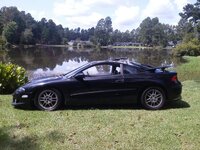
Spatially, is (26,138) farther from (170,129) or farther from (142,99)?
(142,99)

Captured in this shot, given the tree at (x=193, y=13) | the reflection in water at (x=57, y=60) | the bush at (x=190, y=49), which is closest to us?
the reflection in water at (x=57, y=60)

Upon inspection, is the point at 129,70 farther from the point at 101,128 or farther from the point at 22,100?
the point at 22,100

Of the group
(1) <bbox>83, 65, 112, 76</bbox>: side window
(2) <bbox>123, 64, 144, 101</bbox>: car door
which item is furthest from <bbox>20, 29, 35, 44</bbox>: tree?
(2) <bbox>123, 64, 144, 101</bbox>: car door

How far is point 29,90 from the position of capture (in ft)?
31.7

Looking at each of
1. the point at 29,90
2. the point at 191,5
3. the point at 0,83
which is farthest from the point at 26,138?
the point at 191,5

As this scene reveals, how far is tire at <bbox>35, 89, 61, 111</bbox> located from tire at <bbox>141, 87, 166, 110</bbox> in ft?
7.31

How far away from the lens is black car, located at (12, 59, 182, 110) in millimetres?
9664

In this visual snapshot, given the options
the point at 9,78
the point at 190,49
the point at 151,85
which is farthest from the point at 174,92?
the point at 190,49

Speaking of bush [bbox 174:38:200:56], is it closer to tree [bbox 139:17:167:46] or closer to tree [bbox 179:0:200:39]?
tree [bbox 179:0:200:39]

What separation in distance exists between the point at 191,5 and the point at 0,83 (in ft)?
277

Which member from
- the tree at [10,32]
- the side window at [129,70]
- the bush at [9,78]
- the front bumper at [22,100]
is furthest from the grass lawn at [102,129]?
the tree at [10,32]

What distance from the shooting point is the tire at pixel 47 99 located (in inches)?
380

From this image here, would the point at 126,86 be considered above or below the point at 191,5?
below

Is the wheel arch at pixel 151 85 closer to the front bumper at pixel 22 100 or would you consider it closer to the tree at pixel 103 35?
the front bumper at pixel 22 100
